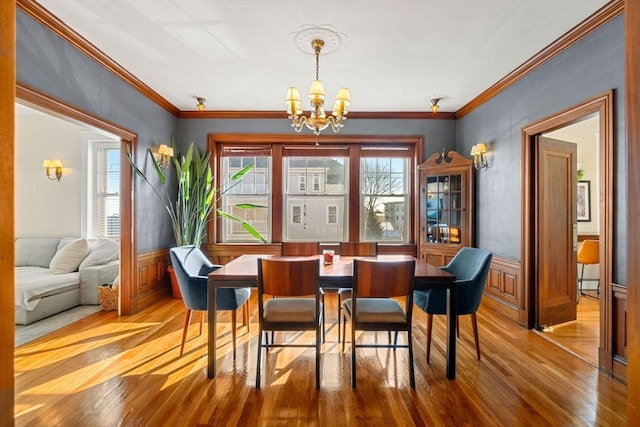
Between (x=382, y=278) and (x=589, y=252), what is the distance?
409cm

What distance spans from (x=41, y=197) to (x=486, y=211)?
21.8ft

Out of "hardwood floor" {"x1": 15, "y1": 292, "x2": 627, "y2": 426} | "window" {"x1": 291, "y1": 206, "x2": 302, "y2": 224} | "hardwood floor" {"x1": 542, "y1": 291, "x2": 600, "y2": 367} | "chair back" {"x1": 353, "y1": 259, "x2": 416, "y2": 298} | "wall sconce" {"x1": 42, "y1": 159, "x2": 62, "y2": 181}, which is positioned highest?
"wall sconce" {"x1": 42, "y1": 159, "x2": 62, "y2": 181}

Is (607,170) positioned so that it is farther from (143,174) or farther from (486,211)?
(143,174)

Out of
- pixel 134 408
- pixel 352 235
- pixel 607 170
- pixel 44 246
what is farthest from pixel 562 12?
pixel 44 246

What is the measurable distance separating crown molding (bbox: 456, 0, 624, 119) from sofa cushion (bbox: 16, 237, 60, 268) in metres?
6.43

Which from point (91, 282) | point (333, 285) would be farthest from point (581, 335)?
point (91, 282)

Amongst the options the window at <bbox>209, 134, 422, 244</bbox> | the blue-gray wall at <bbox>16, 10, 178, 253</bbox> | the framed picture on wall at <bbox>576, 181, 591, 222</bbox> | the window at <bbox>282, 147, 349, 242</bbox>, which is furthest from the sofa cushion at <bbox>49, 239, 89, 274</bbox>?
the framed picture on wall at <bbox>576, 181, 591, 222</bbox>

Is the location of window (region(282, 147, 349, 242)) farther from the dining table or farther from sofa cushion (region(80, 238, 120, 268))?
the dining table

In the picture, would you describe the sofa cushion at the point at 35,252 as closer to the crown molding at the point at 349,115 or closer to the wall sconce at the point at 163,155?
the wall sconce at the point at 163,155

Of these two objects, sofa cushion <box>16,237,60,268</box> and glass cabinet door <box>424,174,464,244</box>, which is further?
sofa cushion <box>16,237,60,268</box>

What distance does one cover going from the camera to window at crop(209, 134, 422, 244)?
5.27m

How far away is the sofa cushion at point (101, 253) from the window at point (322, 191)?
4.80 feet

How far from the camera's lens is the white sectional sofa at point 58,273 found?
3699mm

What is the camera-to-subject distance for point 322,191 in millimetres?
5328
